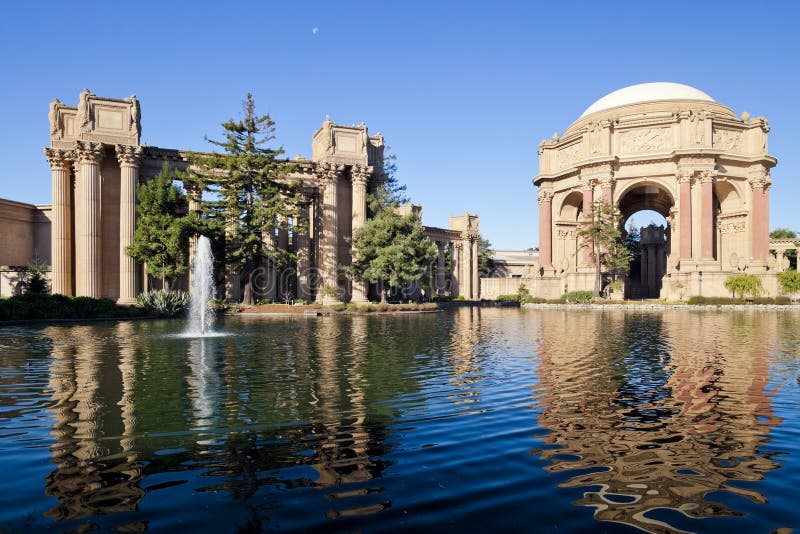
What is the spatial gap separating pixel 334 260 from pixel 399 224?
6.21 m

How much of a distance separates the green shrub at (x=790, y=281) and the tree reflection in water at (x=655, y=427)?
140 feet

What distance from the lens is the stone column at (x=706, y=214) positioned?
2137 inches

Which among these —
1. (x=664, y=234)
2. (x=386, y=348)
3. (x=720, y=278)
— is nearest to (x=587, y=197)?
(x=720, y=278)

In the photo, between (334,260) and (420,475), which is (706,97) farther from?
(420,475)

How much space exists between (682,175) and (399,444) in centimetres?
5736

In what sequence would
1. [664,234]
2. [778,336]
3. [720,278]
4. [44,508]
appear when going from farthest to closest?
1. [664,234]
2. [720,278]
3. [778,336]
4. [44,508]

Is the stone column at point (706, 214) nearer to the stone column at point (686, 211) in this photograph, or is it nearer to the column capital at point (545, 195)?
the stone column at point (686, 211)

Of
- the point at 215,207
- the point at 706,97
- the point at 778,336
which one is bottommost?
the point at 778,336

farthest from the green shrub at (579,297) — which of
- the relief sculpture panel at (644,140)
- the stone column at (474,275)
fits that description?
the relief sculpture panel at (644,140)

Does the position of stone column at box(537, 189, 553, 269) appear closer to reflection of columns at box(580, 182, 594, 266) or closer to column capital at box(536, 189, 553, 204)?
column capital at box(536, 189, 553, 204)

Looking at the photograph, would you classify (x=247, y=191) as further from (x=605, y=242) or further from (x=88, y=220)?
(x=605, y=242)

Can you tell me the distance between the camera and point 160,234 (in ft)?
117

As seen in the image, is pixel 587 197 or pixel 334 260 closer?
pixel 334 260

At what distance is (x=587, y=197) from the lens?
59.2m
